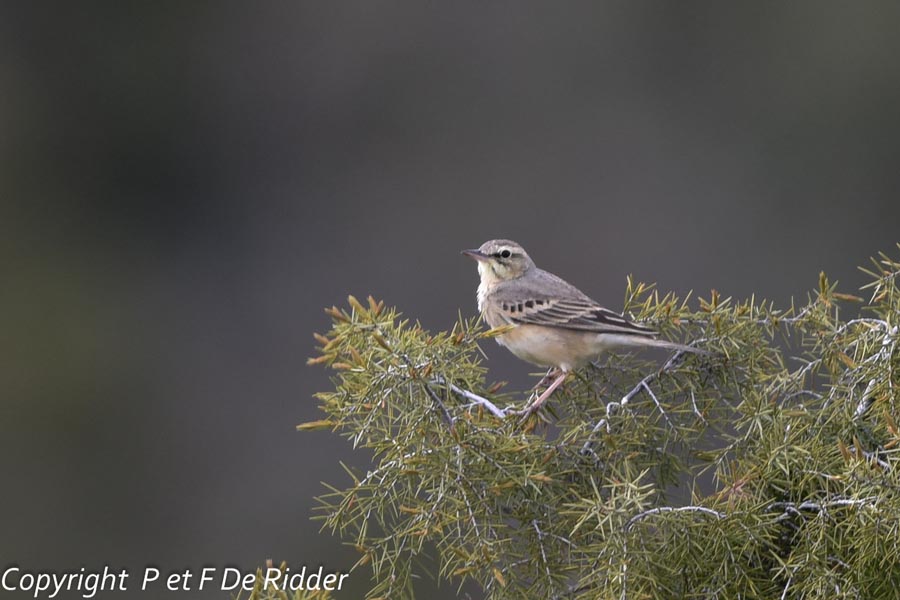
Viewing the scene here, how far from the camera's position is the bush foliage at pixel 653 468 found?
6.15ft

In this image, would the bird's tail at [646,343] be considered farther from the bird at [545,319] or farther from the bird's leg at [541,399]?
the bird's leg at [541,399]

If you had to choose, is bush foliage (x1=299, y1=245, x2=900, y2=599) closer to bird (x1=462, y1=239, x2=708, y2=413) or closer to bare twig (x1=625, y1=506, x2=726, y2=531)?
bare twig (x1=625, y1=506, x2=726, y2=531)

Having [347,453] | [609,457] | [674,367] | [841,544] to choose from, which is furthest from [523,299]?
[347,453]

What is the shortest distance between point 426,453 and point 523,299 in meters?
1.96

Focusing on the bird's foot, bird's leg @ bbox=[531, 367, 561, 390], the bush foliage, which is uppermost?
the bush foliage

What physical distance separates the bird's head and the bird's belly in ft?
1.82

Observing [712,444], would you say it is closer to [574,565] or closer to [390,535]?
[574,565]

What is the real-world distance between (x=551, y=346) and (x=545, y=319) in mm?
327

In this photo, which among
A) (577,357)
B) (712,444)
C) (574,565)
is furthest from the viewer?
(577,357)

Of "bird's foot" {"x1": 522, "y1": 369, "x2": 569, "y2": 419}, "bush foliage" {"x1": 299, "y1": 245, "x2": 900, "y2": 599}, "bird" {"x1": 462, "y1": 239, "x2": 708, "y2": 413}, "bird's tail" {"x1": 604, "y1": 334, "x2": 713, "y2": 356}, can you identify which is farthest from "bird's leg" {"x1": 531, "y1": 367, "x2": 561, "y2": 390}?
"bush foliage" {"x1": 299, "y1": 245, "x2": 900, "y2": 599}

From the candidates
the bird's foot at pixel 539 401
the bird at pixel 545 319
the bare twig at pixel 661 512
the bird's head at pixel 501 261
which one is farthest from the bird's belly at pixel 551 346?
the bare twig at pixel 661 512

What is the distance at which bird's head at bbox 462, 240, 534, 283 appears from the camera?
4320 millimetres

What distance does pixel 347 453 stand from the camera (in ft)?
24.9

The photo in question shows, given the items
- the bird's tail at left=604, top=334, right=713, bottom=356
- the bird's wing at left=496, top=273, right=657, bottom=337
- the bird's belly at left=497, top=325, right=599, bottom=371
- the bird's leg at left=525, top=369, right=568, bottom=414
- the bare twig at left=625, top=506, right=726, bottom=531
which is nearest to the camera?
the bare twig at left=625, top=506, right=726, bottom=531
